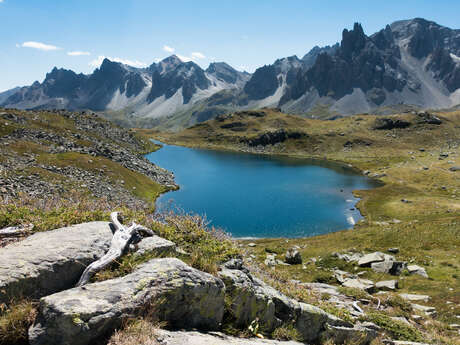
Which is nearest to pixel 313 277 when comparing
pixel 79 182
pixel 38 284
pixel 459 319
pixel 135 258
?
pixel 459 319

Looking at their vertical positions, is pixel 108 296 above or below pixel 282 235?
above

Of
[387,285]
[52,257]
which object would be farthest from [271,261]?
[52,257]

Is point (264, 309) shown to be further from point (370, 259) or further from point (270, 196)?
point (270, 196)

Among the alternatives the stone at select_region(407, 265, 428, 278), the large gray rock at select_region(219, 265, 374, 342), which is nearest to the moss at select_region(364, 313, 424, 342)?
the large gray rock at select_region(219, 265, 374, 342)

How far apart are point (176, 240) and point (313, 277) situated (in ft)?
87.8

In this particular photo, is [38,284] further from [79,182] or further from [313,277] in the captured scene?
[79,182]

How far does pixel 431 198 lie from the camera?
84.7 m

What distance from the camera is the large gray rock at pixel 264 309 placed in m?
10.6

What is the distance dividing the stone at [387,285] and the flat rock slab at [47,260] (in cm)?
2926

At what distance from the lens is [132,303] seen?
25.4 feet

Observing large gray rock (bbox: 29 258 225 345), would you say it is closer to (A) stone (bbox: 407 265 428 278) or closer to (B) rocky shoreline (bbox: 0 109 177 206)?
(A) stone (bbox: 407 265 428 278)

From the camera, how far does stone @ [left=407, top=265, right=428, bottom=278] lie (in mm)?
33094

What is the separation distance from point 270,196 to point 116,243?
90.0 metres

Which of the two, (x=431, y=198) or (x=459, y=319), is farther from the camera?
(x=431, y=198)
